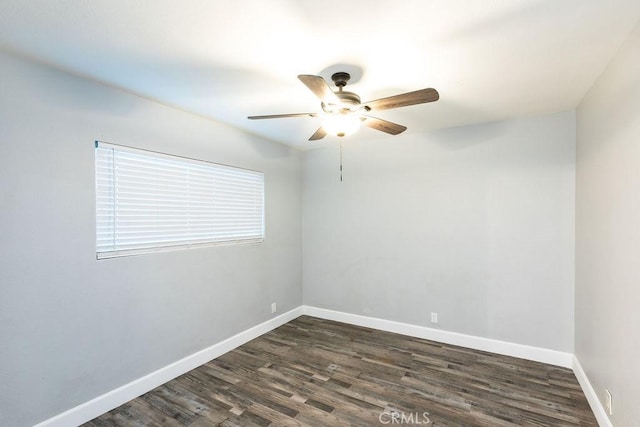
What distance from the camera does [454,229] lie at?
11.2 feet

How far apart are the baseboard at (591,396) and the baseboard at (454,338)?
179 millimetres

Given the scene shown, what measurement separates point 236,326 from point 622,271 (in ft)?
10.8

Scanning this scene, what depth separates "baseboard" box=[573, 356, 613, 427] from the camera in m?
2.01

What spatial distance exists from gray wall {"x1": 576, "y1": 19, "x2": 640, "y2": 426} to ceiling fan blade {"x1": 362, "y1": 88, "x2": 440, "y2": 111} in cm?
102

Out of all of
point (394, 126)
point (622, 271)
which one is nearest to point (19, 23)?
point (394, 126)

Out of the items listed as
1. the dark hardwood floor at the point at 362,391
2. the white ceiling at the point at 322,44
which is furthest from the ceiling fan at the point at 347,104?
the dark hardwood floor at the point at 362,391

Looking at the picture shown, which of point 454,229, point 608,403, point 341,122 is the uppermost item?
point 341,122

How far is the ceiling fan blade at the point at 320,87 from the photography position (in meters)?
1.59

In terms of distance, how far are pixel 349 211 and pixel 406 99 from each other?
2.32 meters

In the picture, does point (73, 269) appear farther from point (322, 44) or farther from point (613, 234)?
point (613, 234)

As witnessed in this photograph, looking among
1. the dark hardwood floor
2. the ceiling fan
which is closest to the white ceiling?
the ceiling fan

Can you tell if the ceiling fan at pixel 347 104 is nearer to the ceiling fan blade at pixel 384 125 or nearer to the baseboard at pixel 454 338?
the ceiling fan blade at pixel 384 125

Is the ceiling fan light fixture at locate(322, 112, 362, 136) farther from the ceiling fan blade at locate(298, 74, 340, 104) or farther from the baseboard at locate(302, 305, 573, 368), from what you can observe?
the baseboard at locate(302, 305, 573, 368)

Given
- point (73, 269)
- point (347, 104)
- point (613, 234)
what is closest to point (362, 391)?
point (613, 234)
